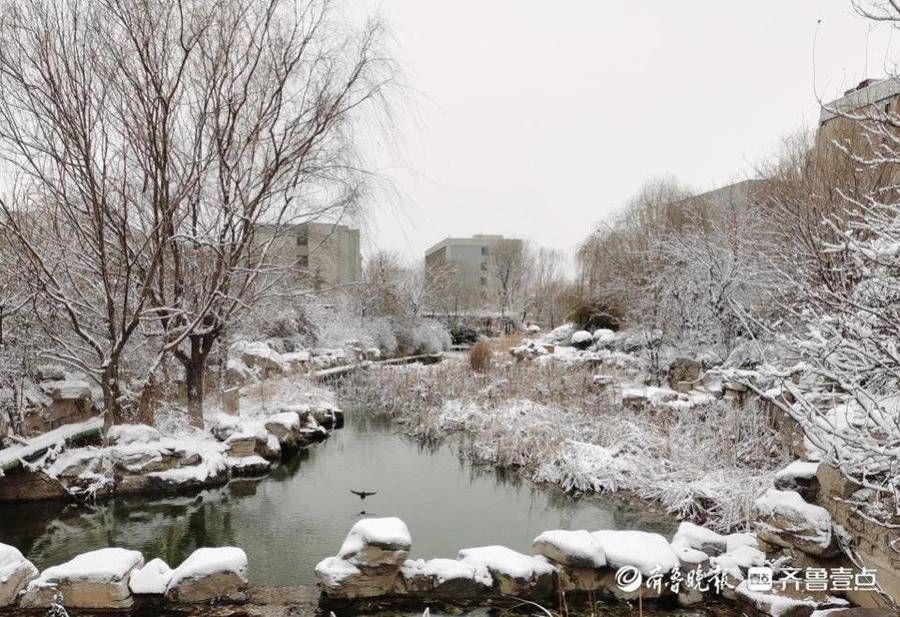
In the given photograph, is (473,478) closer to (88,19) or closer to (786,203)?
(786,203)

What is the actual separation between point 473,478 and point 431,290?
2083 centimetres

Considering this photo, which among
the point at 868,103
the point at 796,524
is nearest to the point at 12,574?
the point at 796,524

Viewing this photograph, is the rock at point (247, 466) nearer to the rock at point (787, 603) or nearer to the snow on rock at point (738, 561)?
the snow on rock at point (738, 561)

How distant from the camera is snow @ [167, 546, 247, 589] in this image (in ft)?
14.1

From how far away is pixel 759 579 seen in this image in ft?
14.5

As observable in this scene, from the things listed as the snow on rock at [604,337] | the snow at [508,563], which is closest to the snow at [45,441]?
the snow at [508,563]

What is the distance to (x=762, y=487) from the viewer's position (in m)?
6.19

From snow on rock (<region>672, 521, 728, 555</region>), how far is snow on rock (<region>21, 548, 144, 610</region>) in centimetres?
446

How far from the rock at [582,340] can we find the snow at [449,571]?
15497mm

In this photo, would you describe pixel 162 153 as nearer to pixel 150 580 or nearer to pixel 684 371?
pixel 150 580

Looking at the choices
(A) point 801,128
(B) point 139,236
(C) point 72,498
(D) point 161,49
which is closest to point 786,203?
(A) point 801,128

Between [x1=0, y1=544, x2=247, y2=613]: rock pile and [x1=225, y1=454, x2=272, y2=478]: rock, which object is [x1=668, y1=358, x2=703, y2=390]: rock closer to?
[x1=225, y1=454, x2=272, y2=478]: rock

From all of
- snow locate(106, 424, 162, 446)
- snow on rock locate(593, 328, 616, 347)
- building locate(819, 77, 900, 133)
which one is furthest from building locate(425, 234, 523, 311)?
building locate(819, 77, 900, 133)

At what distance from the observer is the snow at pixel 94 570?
4.22 m
